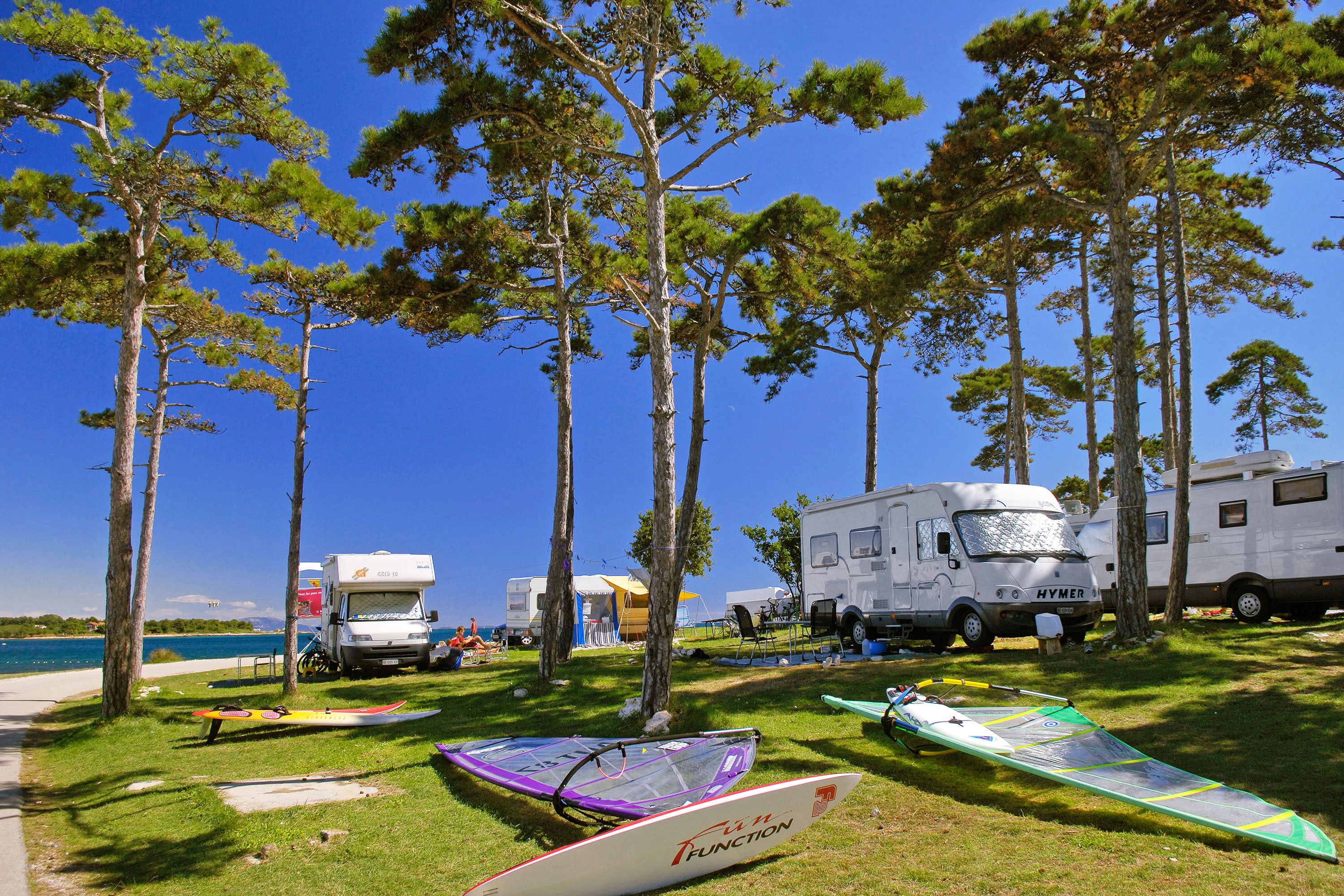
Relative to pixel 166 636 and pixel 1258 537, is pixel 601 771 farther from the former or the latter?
pixel 166 636

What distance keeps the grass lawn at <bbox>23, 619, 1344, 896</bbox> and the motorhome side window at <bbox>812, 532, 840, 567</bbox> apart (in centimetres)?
346

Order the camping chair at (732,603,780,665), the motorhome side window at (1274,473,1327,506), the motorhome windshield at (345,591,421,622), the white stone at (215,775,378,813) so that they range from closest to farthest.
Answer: the white stone at (215,775,378,813) → the motorhome side window at (1274,473,1327,506) → the camping chair at (732,603,780,665) → the motorhome windshield at (345,591,421,622)

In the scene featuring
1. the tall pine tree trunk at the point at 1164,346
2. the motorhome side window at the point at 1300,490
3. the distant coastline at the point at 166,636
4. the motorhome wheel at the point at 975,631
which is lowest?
the distant coastline at the point at 166,636

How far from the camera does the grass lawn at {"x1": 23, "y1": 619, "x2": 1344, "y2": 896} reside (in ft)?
12.6

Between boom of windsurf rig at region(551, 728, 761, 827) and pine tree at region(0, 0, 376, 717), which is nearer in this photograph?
boom of windsurf rig at region(551, 728, 761, 827)

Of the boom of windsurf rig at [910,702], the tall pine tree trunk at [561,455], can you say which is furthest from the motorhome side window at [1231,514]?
the tall pine tree trunk at [561,455]

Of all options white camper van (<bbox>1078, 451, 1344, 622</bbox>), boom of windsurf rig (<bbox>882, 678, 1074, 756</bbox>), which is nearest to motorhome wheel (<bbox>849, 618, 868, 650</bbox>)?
white camper van (<bbox>1078, 451, 1344, 622</bbox>)

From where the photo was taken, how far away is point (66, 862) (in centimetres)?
478

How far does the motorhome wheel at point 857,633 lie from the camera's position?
12.7 metres

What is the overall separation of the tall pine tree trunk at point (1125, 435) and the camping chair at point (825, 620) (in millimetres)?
4408

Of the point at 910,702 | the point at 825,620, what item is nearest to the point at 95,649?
the point at 825,620

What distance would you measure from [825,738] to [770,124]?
20.5ft

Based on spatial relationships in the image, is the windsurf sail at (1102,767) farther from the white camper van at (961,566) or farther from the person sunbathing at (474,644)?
the person sunbathing at (474,644)

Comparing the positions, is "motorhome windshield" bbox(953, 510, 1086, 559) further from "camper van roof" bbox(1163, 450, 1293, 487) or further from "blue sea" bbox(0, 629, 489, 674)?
"blue sea" bbox(0, 629, 489, 674)
